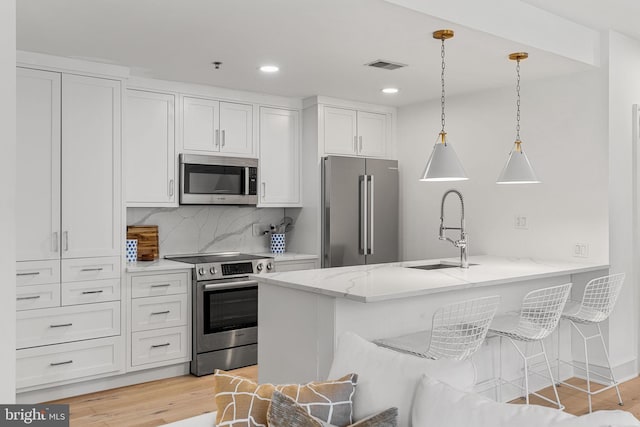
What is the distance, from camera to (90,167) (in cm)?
391

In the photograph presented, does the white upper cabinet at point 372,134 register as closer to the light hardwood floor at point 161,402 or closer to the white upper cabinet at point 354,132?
the white upper cabinet at point 354,132

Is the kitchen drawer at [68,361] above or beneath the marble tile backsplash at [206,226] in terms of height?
beneath

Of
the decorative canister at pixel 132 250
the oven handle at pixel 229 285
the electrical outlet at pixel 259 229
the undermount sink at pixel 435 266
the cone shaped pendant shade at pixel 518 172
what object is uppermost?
the cone shaped pendant shade at pixel 518 172

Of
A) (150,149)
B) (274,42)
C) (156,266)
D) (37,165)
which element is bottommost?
(156,266)

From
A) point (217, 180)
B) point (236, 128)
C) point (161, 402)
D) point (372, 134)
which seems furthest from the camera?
point (372, 134)

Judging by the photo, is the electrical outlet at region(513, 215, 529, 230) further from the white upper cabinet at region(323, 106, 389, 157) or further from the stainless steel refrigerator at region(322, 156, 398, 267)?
the white upper cabinet at region(323, 106, 389, 157)

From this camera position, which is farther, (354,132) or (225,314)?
(354,132)

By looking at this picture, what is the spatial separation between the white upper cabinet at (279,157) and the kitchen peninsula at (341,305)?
5.76 feet

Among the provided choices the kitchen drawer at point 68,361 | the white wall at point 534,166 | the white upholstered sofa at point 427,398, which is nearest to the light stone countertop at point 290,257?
the white wall at point 534,166

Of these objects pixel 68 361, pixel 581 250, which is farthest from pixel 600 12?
pixel 68 361

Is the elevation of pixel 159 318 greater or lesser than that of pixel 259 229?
lesser

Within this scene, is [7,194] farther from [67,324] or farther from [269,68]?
[269,68]

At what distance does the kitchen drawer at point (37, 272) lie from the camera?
3.62 meters

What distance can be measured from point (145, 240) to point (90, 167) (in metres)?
0.88
